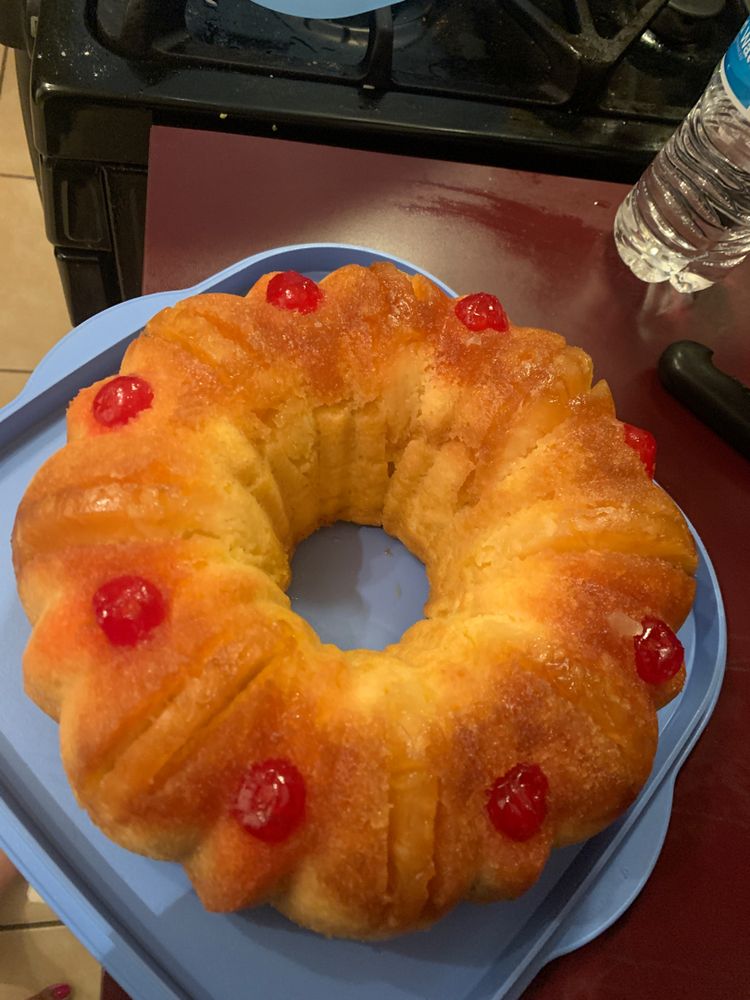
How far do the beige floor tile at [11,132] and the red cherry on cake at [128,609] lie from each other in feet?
7.98

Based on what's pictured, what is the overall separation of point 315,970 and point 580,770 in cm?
45

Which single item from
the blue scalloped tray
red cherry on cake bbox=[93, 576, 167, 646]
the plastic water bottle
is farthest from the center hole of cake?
the plastic water bottle

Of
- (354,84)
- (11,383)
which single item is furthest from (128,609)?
(11,383)

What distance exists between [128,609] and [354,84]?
51.8 inches

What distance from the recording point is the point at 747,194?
62.5 inches

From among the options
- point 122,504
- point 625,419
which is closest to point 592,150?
point 625,419

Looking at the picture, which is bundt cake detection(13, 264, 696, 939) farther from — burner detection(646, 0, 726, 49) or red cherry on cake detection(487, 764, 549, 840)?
burner detection(646, 0, 726, 49)

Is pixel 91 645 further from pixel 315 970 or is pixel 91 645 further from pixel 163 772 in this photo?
pixel 315 970

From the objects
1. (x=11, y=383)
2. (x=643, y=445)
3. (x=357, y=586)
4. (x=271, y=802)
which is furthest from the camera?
(x=11, y=383)

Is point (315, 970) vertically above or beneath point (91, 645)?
beneath

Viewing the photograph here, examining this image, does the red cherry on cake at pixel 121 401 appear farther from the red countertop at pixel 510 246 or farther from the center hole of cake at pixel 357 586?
the red countertop at pixel 510 246

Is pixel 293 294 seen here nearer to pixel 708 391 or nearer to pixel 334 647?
pixel 334 647

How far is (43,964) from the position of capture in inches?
73.7

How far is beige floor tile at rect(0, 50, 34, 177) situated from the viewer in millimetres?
2809
